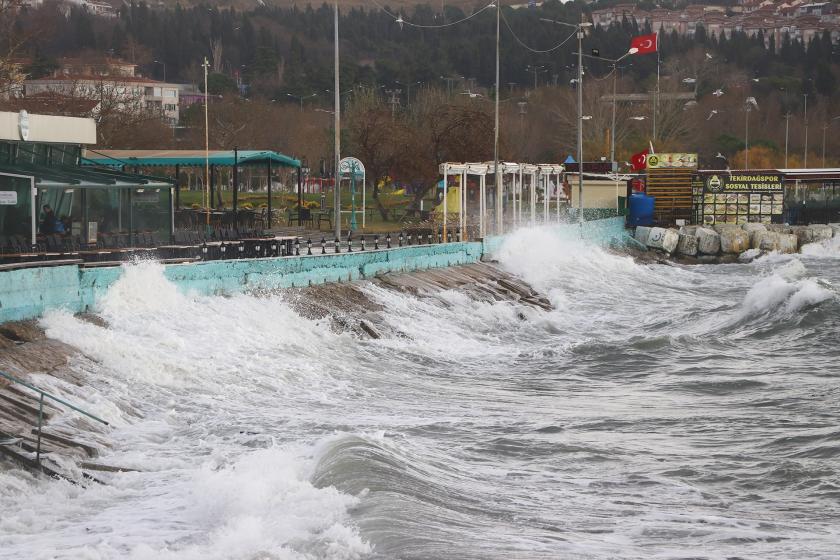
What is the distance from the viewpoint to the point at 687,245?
6538cm

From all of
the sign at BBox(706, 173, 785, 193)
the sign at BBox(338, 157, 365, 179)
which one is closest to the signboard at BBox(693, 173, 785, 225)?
the sign at BBox(706, 173, 785, 193)

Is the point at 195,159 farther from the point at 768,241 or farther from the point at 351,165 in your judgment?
the point at 768,241

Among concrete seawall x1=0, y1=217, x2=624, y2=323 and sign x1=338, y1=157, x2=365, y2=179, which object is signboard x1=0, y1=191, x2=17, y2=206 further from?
sign x1=338, y1=157, x2=365, y2=179

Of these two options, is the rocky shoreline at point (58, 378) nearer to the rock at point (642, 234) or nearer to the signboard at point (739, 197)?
the rock at point (642, 234)

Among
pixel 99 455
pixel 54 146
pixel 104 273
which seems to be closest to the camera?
pixel 99 455

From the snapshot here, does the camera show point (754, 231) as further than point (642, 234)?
No

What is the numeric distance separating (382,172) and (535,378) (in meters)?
39.9

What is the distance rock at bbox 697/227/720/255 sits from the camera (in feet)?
214

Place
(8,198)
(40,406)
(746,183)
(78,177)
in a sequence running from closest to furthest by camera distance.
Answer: (40,406), (8,198), (78,177), (746,183)

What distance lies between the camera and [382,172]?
63688 mm

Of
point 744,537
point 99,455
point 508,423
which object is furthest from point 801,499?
point 99,455

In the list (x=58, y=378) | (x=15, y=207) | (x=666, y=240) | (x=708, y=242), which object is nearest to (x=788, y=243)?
(x=708, y=242)

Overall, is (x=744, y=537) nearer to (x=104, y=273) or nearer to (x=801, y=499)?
(x=801, y=499)

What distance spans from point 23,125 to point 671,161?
44.8m
